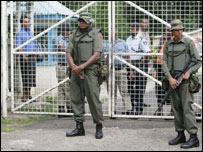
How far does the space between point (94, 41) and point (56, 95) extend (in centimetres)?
298

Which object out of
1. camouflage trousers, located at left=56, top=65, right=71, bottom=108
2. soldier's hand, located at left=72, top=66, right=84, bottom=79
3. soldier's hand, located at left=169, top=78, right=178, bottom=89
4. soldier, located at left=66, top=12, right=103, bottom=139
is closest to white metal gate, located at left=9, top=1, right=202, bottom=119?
camouflage trousers, located at left=56, top=65, right=71, bottom=108

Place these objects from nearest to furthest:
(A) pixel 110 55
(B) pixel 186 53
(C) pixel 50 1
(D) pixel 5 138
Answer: (B) pixel 186 53 → (D) pixel 5 138 → (A) pixel 110 55 → (C) pixel 50 1

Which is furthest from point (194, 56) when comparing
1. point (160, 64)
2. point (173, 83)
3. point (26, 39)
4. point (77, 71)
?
point (26, 39)

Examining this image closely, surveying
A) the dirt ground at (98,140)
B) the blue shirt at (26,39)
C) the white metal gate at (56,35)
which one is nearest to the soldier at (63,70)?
the white metal gate at (56,35)

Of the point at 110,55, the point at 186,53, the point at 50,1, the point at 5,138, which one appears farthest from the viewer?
the point at 50,1

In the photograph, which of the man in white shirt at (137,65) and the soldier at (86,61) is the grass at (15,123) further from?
the man in white shirt at (137,65)

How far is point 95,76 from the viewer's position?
6.70 m

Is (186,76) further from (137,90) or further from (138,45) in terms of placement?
(137,90)

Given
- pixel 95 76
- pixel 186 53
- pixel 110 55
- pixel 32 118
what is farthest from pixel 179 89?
pixel 32 118

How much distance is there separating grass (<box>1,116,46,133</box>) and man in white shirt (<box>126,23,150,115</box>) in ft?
6.51

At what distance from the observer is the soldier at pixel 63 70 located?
8.45 m

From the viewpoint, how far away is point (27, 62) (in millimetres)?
8805

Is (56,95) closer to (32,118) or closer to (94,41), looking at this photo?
(32,118)

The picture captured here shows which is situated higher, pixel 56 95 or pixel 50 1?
pixel 50 1
